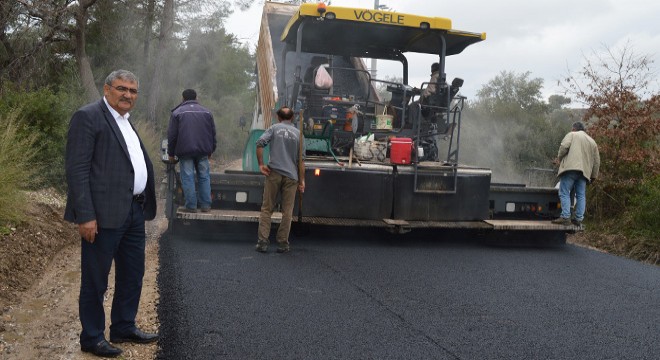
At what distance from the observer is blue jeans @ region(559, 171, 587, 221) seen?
7.96 meters

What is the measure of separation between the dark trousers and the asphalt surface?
1.04ft

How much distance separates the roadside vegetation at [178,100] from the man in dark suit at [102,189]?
9.40ft

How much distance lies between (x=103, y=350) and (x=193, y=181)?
3690 millimetres

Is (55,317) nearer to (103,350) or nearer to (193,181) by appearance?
(103,350)

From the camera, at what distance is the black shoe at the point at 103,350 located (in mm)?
3678

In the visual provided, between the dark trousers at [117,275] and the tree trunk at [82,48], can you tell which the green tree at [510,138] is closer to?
the tree trunk at [82,48]

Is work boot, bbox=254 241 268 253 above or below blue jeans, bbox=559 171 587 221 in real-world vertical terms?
below

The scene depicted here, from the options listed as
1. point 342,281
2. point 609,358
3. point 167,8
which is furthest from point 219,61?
point 609,358

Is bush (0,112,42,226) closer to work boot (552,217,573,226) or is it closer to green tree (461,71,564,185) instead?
work boot (552,217,573,226)

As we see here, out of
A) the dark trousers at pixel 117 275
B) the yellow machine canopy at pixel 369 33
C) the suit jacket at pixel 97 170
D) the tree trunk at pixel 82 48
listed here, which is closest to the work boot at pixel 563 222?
the yellow machine canopy at pixel 369 33

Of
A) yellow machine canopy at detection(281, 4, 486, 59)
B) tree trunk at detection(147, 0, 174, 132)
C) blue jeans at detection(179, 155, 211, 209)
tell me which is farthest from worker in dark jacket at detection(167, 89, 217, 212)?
tree trunk at detection(147, 0, 174, 132)

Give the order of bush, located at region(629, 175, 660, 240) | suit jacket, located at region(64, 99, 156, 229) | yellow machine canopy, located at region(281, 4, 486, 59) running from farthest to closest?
bush, located at region(629, 175, 660, 240) < yellow machine canopy, located at region(281, 4, 486, 59) < suit jacket, located at region(64, 99, 156, 229)

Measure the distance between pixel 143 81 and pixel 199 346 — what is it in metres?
17.1

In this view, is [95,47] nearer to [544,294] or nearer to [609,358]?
[544,294]
